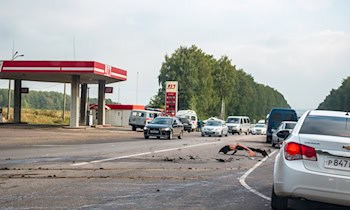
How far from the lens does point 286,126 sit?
84.2 ft

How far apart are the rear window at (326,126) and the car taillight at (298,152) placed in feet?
1.23

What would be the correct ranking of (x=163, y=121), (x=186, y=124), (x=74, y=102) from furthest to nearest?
(x=186, y=124) < (x=74, y=102) < (x=163, y=121)

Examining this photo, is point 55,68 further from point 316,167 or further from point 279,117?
point 316,167

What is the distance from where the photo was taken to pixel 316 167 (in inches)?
256

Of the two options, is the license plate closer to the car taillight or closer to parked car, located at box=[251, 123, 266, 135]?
the car taillight

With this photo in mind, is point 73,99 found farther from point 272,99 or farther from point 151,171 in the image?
point 272,99

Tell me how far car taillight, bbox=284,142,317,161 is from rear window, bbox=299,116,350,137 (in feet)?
1.23

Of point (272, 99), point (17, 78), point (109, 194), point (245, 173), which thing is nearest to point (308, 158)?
point (109, 194)

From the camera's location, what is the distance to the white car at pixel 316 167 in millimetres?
6383

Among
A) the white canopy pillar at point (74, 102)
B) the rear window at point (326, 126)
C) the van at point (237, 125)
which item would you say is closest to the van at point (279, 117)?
the white canopy pillar at point (74, 102)

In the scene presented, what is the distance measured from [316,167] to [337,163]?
0.27 meters

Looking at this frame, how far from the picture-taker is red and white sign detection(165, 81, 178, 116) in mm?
59481

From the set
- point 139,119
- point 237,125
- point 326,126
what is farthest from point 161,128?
point 326,126

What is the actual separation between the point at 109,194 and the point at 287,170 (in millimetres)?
3313
